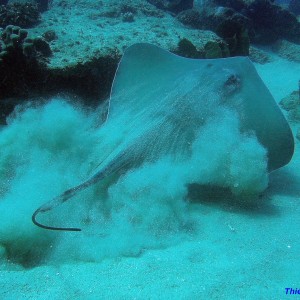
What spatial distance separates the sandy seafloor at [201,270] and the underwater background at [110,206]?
0.04 ft

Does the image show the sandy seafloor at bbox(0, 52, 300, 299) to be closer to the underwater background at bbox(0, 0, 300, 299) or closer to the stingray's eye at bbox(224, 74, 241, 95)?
the underwater background at bbox(0, 0, 300, 299)

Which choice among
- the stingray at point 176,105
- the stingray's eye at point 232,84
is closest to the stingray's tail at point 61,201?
the stingray at point 176,105

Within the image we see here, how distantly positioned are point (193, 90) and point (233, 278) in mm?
2753

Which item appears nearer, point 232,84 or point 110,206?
point 110,206

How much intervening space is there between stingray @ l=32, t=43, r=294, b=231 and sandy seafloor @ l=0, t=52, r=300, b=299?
98 centimetres

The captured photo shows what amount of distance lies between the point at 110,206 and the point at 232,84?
2740mm

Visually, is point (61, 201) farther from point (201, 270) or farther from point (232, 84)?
point (232, 84)

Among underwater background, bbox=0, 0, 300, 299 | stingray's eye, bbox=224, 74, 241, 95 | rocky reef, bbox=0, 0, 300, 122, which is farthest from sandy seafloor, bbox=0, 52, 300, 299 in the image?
rocky reef, bbox=0, 0, 300, 122

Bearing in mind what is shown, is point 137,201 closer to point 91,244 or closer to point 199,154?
point 91,244

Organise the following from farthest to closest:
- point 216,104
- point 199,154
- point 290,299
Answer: point 216,104, point 199,154, point 290,299

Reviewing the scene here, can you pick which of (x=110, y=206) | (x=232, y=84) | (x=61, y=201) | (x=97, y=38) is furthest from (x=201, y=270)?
(x=97, y=38)

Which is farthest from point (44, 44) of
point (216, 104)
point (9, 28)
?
point (216, 104)

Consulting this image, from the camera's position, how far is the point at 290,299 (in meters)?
2.42

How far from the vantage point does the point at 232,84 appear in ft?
14.5
